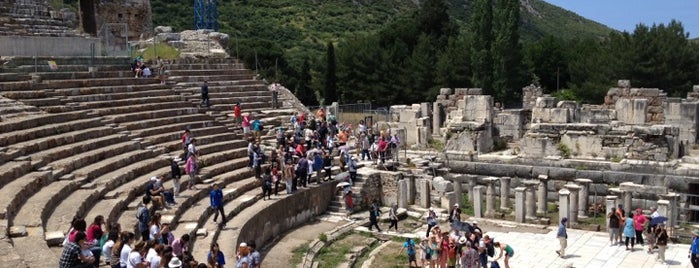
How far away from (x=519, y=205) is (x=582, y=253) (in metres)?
3.59

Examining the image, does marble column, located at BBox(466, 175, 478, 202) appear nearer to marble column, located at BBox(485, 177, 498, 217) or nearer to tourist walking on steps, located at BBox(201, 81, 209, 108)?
marble column, located at BBox(485, 177, 498, 217)

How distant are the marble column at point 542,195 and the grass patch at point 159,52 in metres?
15.0

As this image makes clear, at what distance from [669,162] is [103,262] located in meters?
17.7

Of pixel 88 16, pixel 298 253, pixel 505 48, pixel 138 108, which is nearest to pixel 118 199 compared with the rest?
pixel 298 253

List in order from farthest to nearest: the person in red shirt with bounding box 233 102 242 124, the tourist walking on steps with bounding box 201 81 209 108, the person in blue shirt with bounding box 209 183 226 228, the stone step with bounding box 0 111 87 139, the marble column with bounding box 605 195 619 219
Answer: the tourist walking on steps with bounding box 201 81 209 108 → the person in red shirt with bounding box 233 102 242 124 → the marble column with bounding box 605 195 619 219 → the stone step with bounding box 0 111 87 139 → the person in blue shirt with bounding box 209 183 226 228

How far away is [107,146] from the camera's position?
1895cm

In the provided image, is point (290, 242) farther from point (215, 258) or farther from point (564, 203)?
point (564, 203)

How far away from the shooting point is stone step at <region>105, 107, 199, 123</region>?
21031 millimetres

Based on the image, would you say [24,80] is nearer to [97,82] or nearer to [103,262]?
[97,82]

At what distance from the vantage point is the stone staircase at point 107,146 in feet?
43.9

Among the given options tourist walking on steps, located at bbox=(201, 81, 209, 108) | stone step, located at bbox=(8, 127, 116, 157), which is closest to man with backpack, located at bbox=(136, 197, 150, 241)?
stone step, located at bbox=(8, 127, 116, 157)

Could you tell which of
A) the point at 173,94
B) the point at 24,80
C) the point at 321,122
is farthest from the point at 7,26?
the point at 321,122

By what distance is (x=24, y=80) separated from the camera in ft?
67.7

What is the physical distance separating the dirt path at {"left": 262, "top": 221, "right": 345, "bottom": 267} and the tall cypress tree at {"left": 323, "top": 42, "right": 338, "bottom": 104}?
28.6 m
